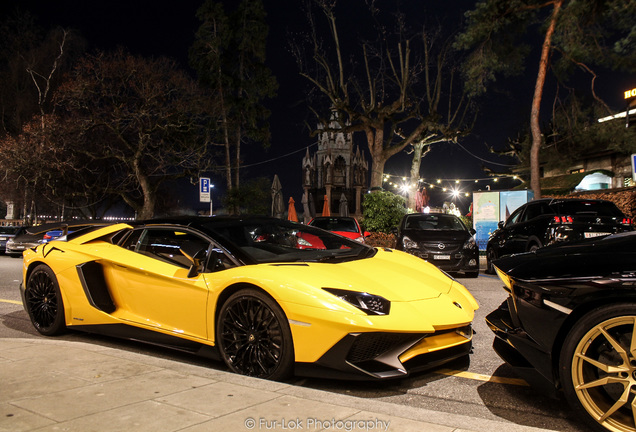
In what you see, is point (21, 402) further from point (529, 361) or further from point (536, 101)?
point (536, 101)

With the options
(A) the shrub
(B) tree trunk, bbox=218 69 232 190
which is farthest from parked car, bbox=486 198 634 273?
(B) tree trunk, bbox=218 69 232 190

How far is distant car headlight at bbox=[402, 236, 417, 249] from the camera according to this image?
11.6 m

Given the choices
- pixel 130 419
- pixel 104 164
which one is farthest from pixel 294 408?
pixel 104 164

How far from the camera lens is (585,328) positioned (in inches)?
107

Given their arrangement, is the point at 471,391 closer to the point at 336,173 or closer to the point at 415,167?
the point at 415,167

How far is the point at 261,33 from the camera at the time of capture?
37438mm

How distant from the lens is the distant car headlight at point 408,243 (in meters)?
11.6

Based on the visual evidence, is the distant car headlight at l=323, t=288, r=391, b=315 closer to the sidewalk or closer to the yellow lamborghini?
the yellow lamborghini

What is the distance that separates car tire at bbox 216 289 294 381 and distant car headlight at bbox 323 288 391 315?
431 millimetres

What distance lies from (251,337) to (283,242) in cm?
138

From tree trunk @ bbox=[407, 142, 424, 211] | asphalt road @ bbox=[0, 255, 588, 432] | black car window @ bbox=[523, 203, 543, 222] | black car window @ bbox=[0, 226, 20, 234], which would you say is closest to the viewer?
asphalt road @ bbox=[0, 255, 588, 432]

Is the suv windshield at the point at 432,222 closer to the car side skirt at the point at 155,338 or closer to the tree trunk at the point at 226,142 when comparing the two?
the car side skirt at the point at 155,338

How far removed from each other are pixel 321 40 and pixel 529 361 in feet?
97.7

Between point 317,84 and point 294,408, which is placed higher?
point 317,84
